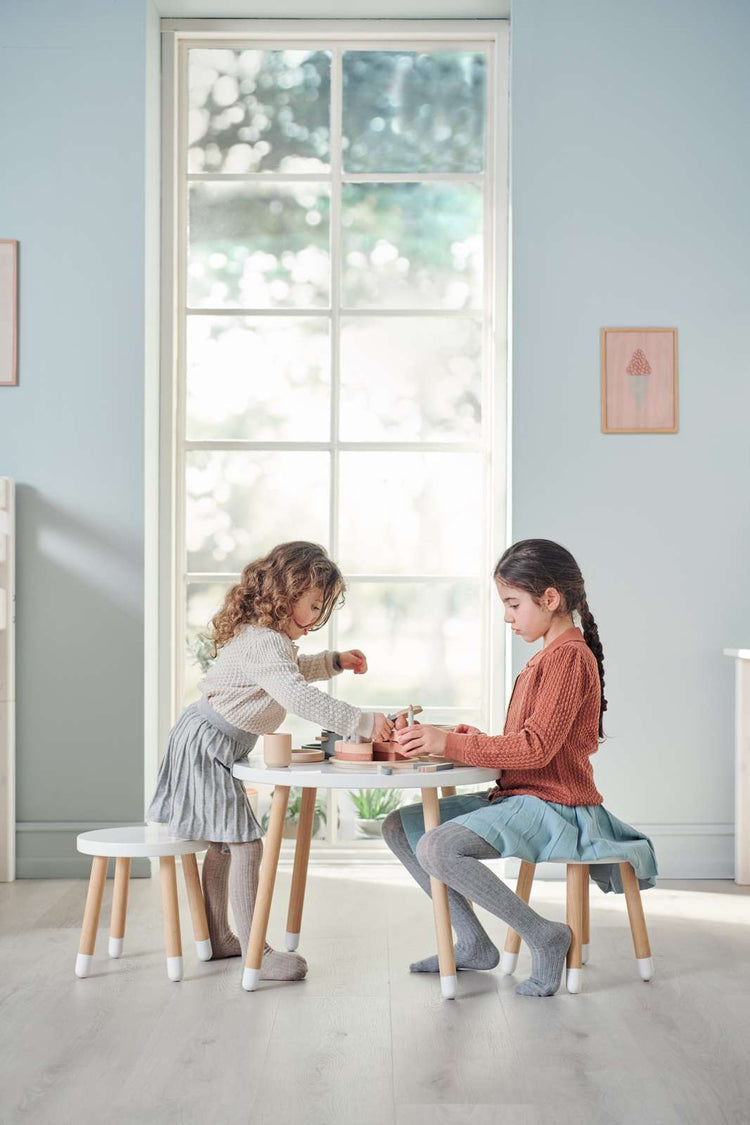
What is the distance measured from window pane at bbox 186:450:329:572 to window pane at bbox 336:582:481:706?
11.5 inches

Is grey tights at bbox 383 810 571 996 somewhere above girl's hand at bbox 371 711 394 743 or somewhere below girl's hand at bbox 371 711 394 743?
below

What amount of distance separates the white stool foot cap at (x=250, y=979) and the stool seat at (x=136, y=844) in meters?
0.26

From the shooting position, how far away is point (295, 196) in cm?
367

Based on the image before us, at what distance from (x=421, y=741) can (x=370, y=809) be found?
1.43 m

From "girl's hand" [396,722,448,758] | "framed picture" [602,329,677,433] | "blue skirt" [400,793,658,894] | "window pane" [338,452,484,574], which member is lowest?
"blue skirt" [400,793,658,894]

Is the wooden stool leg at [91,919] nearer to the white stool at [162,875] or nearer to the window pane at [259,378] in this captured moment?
the white stool at [162,875]

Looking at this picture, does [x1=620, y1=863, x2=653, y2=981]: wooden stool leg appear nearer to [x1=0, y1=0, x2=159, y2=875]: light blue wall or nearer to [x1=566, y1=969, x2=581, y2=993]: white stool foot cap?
[x1=566, y1=969, x2=581, y2=993]: white stool foot cap

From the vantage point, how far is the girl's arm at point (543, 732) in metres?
2.28

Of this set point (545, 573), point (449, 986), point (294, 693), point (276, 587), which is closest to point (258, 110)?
point (276, 587)

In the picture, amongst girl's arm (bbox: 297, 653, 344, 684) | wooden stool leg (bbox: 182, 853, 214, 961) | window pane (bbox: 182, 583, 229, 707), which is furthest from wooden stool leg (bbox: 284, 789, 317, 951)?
window pane (bbox: 182, 583, 229, 707)

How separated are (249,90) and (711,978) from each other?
297 cm

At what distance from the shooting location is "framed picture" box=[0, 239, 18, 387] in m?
3.42

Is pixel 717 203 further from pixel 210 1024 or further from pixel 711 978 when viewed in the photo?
pixel 210 1024

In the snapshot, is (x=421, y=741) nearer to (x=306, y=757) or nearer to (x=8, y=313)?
(x=306, y=757)
